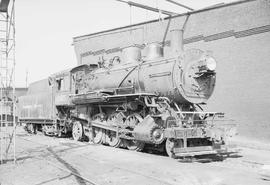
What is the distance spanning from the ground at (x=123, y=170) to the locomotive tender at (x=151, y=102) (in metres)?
0.77

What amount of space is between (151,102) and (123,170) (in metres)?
3.33

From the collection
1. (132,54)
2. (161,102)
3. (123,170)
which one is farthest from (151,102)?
(123,170)

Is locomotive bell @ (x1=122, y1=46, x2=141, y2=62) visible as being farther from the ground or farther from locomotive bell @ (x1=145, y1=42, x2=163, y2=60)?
the ground

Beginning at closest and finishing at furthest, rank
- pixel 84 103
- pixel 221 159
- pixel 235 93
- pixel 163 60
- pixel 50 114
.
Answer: pixel 221 159 → pixel 163 60 → pixel 84 103 → pixel 235 93 → pixel 50 114

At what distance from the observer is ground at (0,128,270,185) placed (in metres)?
6.70

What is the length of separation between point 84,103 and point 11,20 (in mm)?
5466

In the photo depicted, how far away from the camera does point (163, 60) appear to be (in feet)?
35.3

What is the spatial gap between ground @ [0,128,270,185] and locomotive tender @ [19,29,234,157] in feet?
2.53

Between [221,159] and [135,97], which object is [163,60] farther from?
[221,159]

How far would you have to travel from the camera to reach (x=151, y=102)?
1062 centimetres

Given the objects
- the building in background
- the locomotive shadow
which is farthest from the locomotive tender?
the building in background

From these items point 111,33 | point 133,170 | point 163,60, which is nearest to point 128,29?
point 111,33

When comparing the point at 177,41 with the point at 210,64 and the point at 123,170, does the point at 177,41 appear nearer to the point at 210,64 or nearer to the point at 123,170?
the point at 210,64

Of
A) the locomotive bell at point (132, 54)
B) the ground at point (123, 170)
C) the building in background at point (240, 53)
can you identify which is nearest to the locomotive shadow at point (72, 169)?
the ground at point (123, 170)
